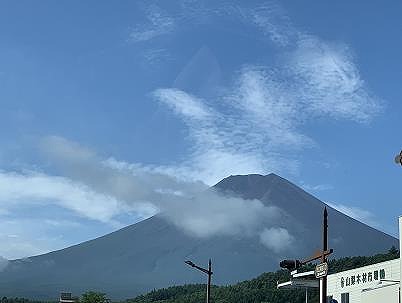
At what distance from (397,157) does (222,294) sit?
99545 mm

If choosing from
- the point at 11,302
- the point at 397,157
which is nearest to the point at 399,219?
the point at 397,157

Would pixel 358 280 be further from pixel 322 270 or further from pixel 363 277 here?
pixel 322 270

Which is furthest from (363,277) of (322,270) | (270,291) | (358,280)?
(270,291)

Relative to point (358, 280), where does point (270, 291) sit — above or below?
above

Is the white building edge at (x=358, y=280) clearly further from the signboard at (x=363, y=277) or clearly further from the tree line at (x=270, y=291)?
the tree line at (x=270, y=291)

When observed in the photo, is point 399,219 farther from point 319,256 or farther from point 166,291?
point 166,291

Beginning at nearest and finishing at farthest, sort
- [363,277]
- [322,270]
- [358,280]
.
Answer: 1. [322,270]
2. [363,277]
3. [358,280]

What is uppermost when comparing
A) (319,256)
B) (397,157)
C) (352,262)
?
(352,262)

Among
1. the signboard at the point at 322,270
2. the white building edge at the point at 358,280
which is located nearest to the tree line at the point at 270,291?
the white building edge at the point at 358,280

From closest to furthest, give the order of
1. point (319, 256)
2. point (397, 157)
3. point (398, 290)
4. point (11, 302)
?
point (319, 256) → point (397, 157) → point (398, 290) → point (11, 302)

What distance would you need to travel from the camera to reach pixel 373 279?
50.7 metres

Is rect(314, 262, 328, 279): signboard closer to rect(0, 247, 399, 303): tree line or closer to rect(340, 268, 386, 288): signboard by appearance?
rect(340, 268, 386, 288): signboard

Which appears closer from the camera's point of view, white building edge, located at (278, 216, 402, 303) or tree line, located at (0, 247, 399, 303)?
white building edge, located at (278, 216, 402, 303)

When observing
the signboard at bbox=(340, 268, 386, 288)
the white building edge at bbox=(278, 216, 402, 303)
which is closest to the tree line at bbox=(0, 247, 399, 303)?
the white building edge at bbox=(278, 216, 402, 303)
